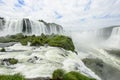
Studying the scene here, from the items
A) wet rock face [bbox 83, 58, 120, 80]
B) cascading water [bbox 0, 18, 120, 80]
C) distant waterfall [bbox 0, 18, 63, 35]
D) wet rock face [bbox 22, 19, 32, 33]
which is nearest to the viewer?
cascading water [bbox 0, 18, 120, 80]

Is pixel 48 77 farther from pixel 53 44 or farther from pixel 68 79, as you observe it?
pixel 53 44

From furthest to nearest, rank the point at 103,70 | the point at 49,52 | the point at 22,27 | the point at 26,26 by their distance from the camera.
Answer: the point at 26,26 < the point at 22,27 < the point at 103,70 < the point at 49,52

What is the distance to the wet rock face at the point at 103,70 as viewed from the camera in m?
32.4

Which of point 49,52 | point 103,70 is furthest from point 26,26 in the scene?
point 49,52

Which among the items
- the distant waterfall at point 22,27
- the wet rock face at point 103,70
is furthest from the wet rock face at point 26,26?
the wet rock face at point 103,70

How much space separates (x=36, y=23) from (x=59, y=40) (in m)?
27.8

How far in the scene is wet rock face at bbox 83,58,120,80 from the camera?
32.4 metres

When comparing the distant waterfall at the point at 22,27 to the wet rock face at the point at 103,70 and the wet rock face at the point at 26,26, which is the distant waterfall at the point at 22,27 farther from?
Answer: the wet rock face at the point at 103,70

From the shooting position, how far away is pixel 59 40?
40375 millimetres

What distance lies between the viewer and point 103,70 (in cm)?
3484

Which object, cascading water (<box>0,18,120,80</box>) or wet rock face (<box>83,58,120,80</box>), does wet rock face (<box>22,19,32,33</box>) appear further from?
wet rock face (<box>83,58,120,80</box>)

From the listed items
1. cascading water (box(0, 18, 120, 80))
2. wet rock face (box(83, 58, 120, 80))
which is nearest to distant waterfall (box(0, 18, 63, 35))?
cascading water (box(0, 18, 120, 80))

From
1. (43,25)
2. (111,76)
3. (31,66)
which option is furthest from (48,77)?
(43,25)

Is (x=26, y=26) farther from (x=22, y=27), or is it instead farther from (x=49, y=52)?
(x=49, y=52)
